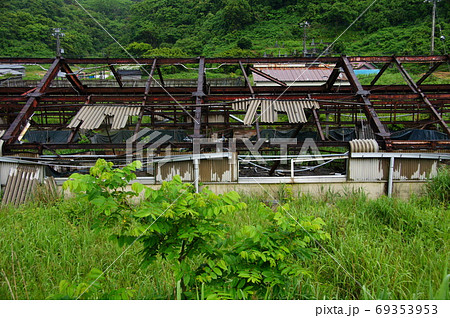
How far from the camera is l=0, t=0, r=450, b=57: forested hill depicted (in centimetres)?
5072

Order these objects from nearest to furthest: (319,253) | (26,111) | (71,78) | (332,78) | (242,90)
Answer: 1. (319,253)
2. (26,111)
3. (71,78)
4. (332,78)
5. (242,90)

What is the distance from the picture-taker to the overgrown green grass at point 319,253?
3.62 meters

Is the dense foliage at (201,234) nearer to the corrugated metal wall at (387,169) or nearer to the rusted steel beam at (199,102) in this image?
the rusted steel beam at (199,102)

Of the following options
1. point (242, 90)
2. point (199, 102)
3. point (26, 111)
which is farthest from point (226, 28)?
point (26, 111)

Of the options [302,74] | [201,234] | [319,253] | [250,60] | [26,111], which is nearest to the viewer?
[201,234]

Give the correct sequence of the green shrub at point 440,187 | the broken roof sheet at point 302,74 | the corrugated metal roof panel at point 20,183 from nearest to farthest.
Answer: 1. the green shrub at point 440,187
2. the corrugated metal roof panel at point 20,183
3. the broken roof sheet at point 302,74

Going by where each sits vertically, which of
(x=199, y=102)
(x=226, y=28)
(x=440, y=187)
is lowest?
(x=440, y=187)

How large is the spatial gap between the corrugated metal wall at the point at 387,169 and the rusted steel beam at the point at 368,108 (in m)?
0.69

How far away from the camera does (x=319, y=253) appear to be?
466 cm

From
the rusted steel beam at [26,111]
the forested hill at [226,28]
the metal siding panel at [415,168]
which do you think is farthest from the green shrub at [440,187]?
the forested hill at [226,28]

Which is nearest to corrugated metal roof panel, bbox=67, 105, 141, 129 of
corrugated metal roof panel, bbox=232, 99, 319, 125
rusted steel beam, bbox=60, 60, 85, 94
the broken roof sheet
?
rusted steel beam, bbox=60, 60, 85, 94

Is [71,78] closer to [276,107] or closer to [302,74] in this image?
[276,107]

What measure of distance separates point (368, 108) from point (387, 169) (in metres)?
1.96
